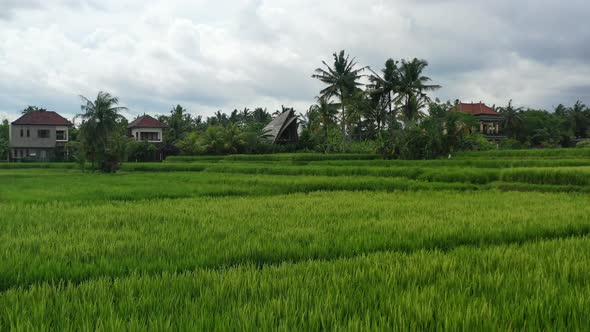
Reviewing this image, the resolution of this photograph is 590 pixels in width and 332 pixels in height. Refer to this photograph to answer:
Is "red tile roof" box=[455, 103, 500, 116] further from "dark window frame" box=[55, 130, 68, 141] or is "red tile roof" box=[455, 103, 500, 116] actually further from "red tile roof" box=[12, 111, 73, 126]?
"red tile roof" box=[12, 111, 73, 126]

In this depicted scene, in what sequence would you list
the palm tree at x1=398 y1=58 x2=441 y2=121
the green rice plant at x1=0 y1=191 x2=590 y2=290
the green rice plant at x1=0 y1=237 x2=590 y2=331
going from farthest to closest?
the palm tree at x1=398 y1=58 x2=441 y2=121
the green rice plant at x1=0 y1=191 x2=590 y2=290
the green rice plant at x1=0 y1=237 x2=590 y2=331

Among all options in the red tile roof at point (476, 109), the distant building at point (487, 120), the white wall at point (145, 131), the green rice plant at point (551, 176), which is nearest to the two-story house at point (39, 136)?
the white wall at point (145, 131)

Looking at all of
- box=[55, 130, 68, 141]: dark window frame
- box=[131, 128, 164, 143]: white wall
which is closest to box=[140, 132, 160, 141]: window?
box=[131, 128, 164, 143]: white wall

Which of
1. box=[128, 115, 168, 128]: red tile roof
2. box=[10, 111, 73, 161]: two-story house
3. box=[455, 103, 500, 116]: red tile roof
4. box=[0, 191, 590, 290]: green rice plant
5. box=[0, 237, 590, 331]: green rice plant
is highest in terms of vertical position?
box=[455, 103, 500, 116]: red tile roof

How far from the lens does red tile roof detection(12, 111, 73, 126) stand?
42487mm

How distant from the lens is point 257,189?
43.4 feet

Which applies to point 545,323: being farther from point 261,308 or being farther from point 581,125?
point 581,125

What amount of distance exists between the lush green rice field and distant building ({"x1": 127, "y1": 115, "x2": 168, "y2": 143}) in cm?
3959

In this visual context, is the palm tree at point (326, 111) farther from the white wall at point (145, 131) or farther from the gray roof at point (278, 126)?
the white wall at point (145, 131)

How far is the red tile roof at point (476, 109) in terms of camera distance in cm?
5506

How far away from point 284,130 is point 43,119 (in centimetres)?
2129

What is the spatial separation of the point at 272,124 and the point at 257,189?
3005 centimetres

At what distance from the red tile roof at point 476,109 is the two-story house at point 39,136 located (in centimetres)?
4090

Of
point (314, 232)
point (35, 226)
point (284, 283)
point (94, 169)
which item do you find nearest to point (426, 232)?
point (314, 232)
